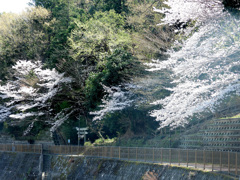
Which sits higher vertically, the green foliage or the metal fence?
the green foliage

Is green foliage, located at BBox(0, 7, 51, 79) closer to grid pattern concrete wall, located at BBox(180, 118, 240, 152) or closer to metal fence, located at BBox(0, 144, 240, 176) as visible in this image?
metal fence, located at BBox(0, 144, 240, 176)

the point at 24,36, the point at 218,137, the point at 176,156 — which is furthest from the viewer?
the point at 24,36

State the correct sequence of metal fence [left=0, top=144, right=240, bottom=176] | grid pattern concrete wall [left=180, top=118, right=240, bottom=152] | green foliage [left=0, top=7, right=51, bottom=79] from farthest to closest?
green foliage [left=0, top=7, right=51, bottom=79], grid pattern concrete wall [left=180, top=118, right=240, bottom=152], metal fence [left=0, top=144, right=240, bottom=176]

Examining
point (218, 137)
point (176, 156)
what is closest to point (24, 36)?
point (218, 137)

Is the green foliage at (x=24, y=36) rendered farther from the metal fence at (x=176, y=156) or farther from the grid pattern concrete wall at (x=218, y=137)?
the grid pattern concrete wall at (x=218, y=137)

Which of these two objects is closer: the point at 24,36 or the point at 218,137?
the point at 218,137

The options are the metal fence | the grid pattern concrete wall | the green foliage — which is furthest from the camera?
the green foliage

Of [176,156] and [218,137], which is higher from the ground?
[218,137]

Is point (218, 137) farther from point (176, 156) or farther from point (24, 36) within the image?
point (24, 36)

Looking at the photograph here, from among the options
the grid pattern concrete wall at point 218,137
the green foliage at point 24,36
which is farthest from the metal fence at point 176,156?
the green foliage at point 24,36

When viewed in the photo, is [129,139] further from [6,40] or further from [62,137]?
[6,40]

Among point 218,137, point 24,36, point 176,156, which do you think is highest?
point 24,36

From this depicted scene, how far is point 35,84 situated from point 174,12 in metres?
26.0

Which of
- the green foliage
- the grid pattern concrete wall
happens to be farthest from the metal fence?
the green foliage
